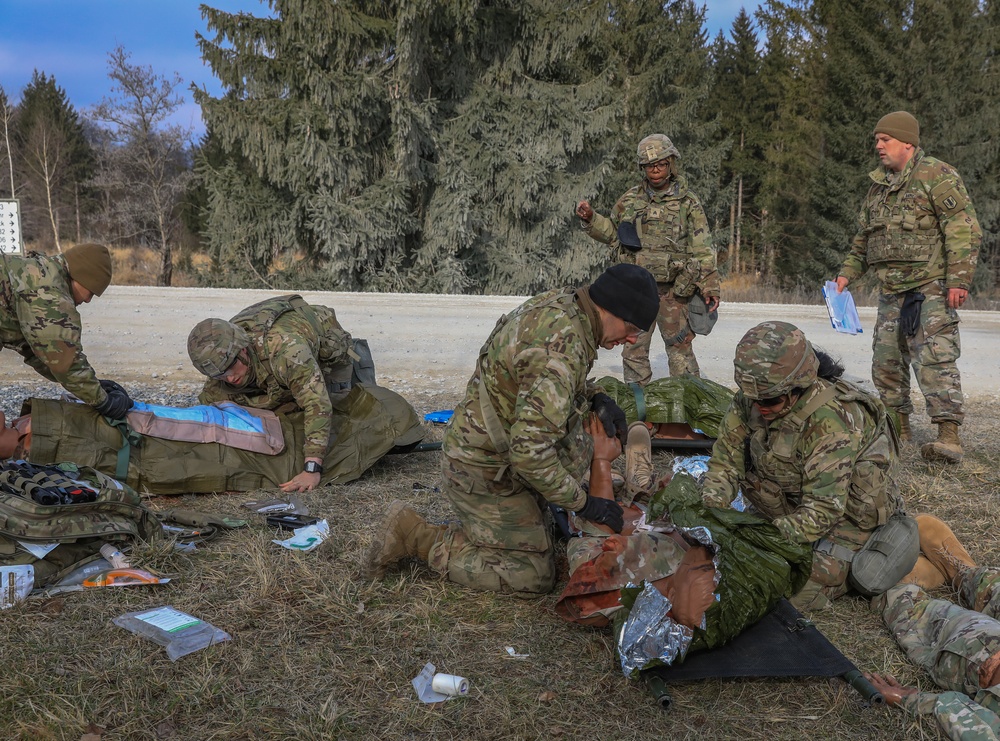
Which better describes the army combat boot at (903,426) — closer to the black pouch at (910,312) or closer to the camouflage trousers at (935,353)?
the camouflage trousers at (935,353)

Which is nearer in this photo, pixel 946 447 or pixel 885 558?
pixel 885 558

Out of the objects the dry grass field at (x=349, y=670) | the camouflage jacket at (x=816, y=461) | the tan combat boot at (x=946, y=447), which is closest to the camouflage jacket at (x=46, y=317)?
the dry grass field at (x=349, y=670)

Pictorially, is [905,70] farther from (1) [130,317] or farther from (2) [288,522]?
(2) [288,522]

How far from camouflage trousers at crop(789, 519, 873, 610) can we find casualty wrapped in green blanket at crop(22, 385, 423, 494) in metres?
2.82

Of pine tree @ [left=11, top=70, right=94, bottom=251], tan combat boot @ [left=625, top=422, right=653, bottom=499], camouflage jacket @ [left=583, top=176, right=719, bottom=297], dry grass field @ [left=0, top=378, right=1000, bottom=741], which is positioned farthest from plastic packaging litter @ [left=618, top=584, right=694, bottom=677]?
pine tree @ [left=11, top=70, right=94, bottom=251]

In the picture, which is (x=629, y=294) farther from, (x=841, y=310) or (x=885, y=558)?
(x=841, y=310)

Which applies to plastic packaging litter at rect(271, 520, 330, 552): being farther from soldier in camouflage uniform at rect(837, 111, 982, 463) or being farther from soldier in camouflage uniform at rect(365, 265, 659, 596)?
soldier in camouflage uniform at rect(837, 111, 982, 463)

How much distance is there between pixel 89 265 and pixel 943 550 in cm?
477

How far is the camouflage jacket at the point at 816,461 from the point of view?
3.28 meters

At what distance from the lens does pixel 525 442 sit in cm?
311

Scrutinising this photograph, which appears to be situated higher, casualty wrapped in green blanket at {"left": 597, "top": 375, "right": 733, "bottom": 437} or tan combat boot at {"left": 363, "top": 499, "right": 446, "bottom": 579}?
casualty wrapped in green blanket at {"left": 597, "top": 375, "right": 733, "bottom": 437}

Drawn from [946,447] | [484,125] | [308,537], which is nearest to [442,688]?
[308,537]

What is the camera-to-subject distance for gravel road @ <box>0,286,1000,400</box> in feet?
29.0

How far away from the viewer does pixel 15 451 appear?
434cm
